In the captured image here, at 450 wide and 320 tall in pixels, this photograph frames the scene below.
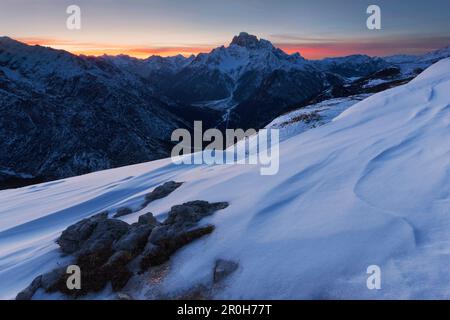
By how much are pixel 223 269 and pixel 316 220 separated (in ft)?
8.35

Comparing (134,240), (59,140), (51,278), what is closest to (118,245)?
(134,240)

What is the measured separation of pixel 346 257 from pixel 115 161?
157m

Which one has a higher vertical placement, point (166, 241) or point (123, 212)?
point (166, 241)

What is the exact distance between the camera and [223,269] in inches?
312

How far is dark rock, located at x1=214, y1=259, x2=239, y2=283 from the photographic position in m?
7.77

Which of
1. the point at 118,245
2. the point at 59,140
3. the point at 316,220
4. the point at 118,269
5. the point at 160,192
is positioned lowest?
the point at 59,140

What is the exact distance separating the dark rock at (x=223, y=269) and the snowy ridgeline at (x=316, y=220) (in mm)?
159

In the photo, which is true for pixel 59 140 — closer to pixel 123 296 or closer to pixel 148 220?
pixel 148 220

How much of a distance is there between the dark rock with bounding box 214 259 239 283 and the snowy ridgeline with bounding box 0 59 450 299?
6.2 inches

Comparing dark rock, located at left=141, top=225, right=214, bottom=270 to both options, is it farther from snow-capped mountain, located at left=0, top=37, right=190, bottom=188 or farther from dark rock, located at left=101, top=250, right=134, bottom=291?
snow-capped mountain, located at left=0, top=37, right=190, bottom=188

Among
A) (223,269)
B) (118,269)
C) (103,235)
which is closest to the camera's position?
(223,269)

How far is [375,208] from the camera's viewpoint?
8.94 m

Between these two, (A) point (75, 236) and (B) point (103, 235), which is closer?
(B) point (103, 235)

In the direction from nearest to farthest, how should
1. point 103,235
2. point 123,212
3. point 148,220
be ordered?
point 103,235 < point 148,220 < point 123,212
